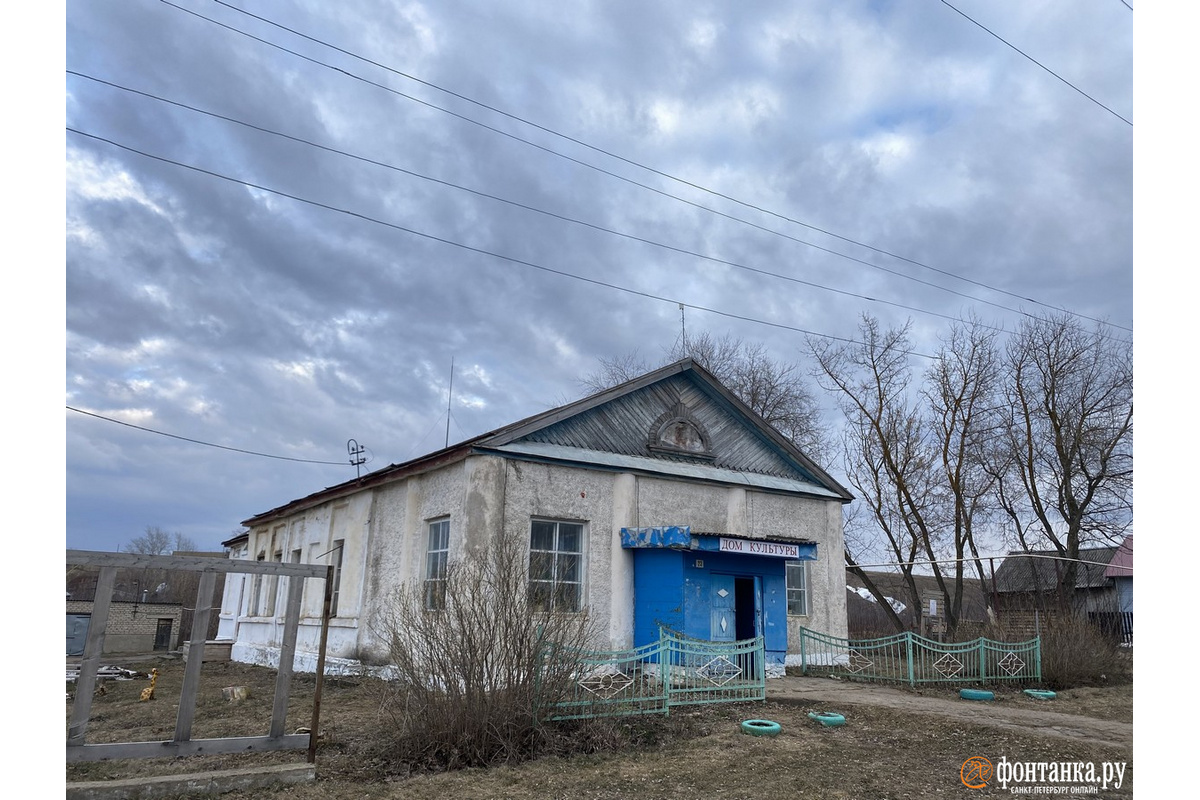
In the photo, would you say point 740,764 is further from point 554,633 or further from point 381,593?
point 381,593

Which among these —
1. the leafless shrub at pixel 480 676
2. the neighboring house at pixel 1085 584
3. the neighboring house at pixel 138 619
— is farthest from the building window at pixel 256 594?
the neighboring house at pixel 1085 584

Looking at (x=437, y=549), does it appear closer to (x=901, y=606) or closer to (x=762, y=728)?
(x=762, y=728)

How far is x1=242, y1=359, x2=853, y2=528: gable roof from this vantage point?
14367 mm

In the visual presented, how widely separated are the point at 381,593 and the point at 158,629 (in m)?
36.0

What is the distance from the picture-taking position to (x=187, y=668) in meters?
7.57

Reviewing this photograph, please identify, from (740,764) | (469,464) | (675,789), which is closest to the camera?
(675,789)

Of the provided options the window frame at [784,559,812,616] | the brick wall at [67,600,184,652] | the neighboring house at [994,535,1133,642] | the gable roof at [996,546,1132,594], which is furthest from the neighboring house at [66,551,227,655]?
the gable roof at [996,546,1132,594]

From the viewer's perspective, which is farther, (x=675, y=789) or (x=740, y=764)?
(x=740, y=764)

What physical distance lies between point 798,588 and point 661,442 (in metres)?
4.69

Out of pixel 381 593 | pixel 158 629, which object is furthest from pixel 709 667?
pixel 158 629

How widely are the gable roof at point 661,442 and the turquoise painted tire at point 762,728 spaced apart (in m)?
6.07

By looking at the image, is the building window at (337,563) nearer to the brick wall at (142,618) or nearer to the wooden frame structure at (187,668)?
the wooden frame structure at (187,668)

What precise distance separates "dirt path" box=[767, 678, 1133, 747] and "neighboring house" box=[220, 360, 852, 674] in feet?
4.98

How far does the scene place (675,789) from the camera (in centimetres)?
721
